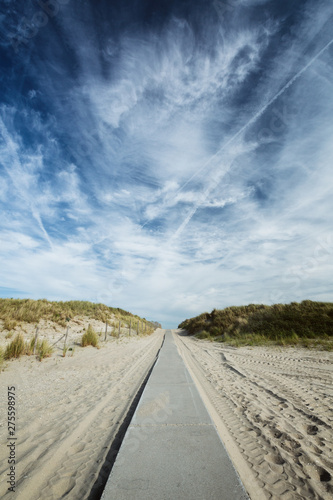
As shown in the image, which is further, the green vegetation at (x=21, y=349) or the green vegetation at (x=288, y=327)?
the green vegetation at (x=288, y=327)

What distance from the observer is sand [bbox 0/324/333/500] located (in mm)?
2438

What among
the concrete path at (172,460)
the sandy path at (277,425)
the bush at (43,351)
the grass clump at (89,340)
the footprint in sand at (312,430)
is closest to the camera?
the concrete path at (172,460)

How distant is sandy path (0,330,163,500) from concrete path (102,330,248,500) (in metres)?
0.54

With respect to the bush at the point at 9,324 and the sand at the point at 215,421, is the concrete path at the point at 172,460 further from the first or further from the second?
the bush at the point at 9,324

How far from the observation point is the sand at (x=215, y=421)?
2.44 metres

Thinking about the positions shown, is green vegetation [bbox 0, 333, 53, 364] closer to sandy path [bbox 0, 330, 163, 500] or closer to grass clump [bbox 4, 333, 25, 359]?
grass clump [bbox 4, 333, 25, 359]

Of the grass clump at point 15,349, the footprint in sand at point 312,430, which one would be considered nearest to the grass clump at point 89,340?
the grass clump at point 15,349

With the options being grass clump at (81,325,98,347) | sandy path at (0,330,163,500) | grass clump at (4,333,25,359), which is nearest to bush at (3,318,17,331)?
grass clump at (81,325,98,347)

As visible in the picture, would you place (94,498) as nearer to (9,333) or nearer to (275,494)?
(275,494)

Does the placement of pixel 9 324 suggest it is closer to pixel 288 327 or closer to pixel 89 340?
pixel 89 340

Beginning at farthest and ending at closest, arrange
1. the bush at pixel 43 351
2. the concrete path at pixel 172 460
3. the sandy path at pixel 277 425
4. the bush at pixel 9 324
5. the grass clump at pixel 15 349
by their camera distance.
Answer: the bush at pixel 9 324 < the bush at pixel 43 351 < the grass clump at pixel 15 349 < the sandy path at pixel 277 425 < the concrete path at pixel 172 460

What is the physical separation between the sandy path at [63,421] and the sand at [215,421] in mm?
14

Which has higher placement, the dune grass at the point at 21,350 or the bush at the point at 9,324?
the bush at the point at 9,324

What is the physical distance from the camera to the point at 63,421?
13.2 ft
